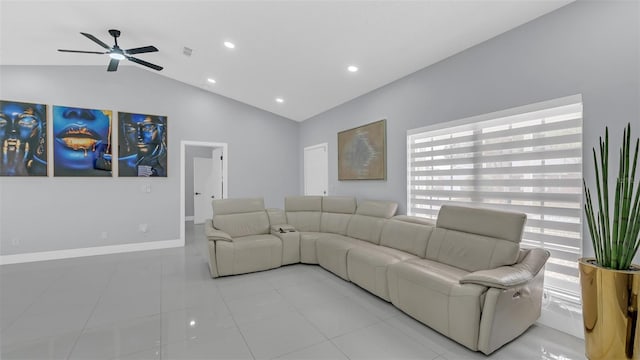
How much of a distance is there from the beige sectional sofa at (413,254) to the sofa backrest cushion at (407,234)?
0.04ft

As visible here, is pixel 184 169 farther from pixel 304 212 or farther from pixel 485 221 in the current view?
pixel 485 221

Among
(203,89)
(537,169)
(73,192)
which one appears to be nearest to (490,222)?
(537,169)

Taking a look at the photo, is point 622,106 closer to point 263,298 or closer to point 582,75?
point 582,75

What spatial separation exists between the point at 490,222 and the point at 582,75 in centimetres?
144

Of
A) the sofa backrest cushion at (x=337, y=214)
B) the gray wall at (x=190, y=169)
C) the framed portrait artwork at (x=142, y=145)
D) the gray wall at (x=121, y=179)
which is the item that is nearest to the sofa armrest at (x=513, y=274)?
the sofa backrest cushion at (x=337, y=214)

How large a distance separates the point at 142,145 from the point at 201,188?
10.1 feet

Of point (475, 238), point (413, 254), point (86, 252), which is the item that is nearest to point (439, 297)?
point (475, 238)

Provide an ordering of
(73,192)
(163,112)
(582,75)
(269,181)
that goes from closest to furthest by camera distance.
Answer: (582,75) → (73,192) → (163,112) → (269,181)

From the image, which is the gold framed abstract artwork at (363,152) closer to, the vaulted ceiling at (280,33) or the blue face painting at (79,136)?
the vaulted ceiling at (280,33)

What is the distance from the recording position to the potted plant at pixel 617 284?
5.25ft

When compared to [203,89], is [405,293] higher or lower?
lower

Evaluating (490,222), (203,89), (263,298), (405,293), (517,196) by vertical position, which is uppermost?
(203,89)

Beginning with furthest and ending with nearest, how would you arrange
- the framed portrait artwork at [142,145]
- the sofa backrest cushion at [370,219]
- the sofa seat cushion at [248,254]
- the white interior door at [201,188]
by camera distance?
the white interior door at [201,188] < the framed portrait artwork at [142,145] < the sofa backrest cushion at [370,219] < the sofa seat cushion at [248,254]

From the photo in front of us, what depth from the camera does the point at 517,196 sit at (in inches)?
105
